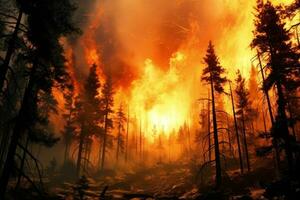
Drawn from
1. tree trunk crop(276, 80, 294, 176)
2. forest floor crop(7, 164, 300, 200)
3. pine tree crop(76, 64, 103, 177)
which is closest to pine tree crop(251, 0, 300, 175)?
tree trunk crop(276, 80, 294, 176)

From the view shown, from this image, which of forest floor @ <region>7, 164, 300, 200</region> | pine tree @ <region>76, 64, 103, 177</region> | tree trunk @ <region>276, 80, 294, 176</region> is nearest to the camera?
tree trunk @ <region>276, 80, 294, 176</region>

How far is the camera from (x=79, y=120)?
3466cm

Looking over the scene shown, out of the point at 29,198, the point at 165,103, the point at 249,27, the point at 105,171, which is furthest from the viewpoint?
the point at 165,103

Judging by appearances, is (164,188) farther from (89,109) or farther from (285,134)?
(285,134)

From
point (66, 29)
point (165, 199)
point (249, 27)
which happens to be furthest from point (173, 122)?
point (66, 29)

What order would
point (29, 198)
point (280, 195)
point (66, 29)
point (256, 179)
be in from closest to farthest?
1. point (66, 29)
2. point (280, 195)
3. point (29, 198)
4. point (256, 179)

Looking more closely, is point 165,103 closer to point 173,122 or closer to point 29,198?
point 173,122

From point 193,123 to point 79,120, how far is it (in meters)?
88.1

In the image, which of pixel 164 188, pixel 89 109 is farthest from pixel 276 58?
pixel 164 188

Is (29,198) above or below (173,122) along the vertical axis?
below

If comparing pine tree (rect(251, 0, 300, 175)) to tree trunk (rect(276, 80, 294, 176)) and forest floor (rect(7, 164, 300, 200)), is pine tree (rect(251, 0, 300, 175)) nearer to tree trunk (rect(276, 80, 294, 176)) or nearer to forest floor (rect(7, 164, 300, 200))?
tree trunk (rect(276, 80, 294, 176))

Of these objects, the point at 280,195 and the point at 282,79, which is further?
the point at 282,79

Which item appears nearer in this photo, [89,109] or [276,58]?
[276,58]

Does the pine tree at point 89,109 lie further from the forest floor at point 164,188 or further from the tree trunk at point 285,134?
the tree trunk at point 285,134
